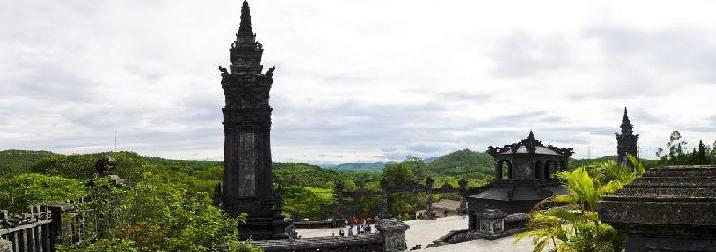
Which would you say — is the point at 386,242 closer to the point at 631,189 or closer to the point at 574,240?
the point at 574,240

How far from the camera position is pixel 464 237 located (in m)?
27.6

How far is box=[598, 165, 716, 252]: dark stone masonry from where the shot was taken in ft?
13.5

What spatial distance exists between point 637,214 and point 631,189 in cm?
31

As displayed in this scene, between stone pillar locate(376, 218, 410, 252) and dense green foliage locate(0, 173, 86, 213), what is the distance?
842 inches

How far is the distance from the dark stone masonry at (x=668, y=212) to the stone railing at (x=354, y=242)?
47.8 feet

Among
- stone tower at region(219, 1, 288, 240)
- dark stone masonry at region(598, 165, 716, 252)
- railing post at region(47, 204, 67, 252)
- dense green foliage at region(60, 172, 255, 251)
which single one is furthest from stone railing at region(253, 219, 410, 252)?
dark stone masonry at region(598, 165, 716, 252)

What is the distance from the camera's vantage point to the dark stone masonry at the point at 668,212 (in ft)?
13.5

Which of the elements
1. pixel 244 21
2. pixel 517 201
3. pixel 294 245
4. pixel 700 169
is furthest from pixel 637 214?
pixel 517 201

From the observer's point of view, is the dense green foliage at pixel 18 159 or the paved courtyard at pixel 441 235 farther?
the dense green foliage at pixel 18 159

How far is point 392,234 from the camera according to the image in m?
19.9

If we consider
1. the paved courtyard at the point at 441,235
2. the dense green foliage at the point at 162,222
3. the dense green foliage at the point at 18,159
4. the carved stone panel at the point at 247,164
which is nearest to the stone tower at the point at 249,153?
the carved stone panel at the point at 247,164

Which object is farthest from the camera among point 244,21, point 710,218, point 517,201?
point 517,201

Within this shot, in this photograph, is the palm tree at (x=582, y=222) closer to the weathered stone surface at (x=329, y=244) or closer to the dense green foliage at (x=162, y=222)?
the dense green foliage at (x=162, y=222)

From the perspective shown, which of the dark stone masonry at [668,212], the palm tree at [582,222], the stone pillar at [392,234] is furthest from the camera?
the stone pillar at [392,234]
